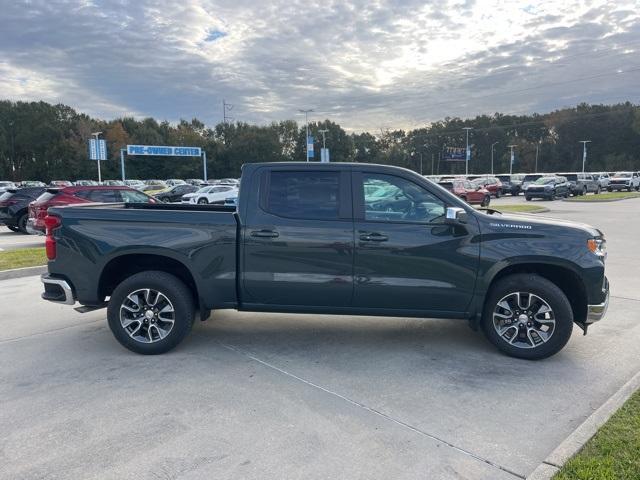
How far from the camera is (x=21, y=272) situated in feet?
28.6

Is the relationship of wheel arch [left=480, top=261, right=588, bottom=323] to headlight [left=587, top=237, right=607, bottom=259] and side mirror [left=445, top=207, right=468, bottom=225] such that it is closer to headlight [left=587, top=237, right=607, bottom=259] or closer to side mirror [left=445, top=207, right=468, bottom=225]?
headlight [left=587, top=237, right=607, bottom=259]

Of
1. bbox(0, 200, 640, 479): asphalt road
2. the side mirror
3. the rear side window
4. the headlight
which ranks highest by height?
the rear side window

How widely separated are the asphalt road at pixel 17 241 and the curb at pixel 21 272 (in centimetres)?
401

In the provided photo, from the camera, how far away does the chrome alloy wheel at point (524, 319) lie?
14.8 ft

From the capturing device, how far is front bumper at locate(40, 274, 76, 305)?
4754 millimetres

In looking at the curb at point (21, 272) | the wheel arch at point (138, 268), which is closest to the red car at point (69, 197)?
the curb at point (21, 272)

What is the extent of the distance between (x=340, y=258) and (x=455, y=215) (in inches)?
45.0

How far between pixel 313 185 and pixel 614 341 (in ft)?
12.0

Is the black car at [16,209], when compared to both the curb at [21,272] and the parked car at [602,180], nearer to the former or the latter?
the curb at [21,272]

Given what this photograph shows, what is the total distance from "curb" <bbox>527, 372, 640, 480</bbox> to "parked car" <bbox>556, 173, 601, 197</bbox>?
36.6m

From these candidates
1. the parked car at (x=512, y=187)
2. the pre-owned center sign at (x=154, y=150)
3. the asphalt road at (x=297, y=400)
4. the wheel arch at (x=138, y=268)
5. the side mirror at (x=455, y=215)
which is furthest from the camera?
the pre-owned center sign at (x=154, y=150)

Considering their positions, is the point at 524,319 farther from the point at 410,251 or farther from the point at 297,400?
the point at 297,400

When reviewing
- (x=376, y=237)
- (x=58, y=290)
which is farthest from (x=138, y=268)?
(x=376, y=237)

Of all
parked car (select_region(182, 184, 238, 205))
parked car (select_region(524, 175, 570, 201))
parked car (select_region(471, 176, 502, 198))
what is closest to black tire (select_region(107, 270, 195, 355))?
parked car (select_region(182, 184, 238, 205))
